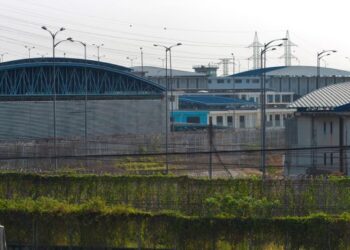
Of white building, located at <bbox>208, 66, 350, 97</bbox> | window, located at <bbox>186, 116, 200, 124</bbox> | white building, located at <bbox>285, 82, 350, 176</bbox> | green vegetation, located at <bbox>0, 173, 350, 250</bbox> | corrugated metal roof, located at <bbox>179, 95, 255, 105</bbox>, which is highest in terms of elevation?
white building, located at <bbox>208, 66, 350, 97</bbox>

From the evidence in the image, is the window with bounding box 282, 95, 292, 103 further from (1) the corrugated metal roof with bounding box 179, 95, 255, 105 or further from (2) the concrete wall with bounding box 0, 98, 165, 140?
(2) the concrete wall with bounding box 0, 98, 165, 140

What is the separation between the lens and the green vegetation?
20.8 m

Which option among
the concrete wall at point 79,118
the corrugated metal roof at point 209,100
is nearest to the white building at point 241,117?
the corrugated metal roof at point 209,100

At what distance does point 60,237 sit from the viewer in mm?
22469

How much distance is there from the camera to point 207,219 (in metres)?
21.2

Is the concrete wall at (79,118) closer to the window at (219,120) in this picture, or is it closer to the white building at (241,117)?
the white building at (241,117)

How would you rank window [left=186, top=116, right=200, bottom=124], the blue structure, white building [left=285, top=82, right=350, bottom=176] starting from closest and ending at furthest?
white building [left=285, top=82, right=350, bottom=176] → the blue structure → window [left=186, top=116, right=200, bottom=124]

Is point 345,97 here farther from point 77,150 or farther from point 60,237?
point 60,237

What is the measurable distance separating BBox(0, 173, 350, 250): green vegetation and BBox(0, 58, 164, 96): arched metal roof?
123 feet

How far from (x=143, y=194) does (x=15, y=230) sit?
728 cm

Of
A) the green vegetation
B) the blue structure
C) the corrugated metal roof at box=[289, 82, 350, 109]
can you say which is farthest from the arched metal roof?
the green vegetation

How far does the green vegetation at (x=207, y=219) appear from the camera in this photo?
820 inches

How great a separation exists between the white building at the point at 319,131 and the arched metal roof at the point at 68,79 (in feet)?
75.8

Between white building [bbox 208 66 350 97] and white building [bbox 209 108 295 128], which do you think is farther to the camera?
white building [bbox 208 66 350 97]
